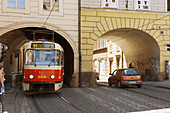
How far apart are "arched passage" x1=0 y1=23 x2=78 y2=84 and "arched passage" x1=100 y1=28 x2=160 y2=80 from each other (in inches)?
171

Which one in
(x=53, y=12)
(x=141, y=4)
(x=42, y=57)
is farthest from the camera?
(x=141, y=4)

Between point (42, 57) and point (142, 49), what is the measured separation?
13.7 meters

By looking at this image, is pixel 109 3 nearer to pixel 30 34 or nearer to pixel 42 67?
pixel 30 34

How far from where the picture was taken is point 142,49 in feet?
75.1

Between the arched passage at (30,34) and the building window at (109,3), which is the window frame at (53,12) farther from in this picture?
the building window at (109,3)

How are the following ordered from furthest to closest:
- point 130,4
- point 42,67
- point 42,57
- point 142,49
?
point 142,49 < point 130,4 < point 42,57 < point 42,67

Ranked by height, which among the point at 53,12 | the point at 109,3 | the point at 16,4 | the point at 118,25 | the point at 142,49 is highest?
the point at 109,3

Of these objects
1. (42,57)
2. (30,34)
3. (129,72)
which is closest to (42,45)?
(42,57)

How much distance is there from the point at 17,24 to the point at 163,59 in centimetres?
1214

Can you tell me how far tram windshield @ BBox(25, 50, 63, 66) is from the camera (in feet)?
37.8

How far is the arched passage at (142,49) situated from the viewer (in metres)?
20.1

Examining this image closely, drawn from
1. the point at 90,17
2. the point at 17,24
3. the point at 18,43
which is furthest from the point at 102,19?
the point at 18,43

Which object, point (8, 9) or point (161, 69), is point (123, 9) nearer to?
point (161, 69)

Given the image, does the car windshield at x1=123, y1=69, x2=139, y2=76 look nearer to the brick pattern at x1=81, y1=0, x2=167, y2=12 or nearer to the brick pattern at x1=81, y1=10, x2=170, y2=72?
the brick pattern at x1=81, y1=10, x2=170, y2=72
